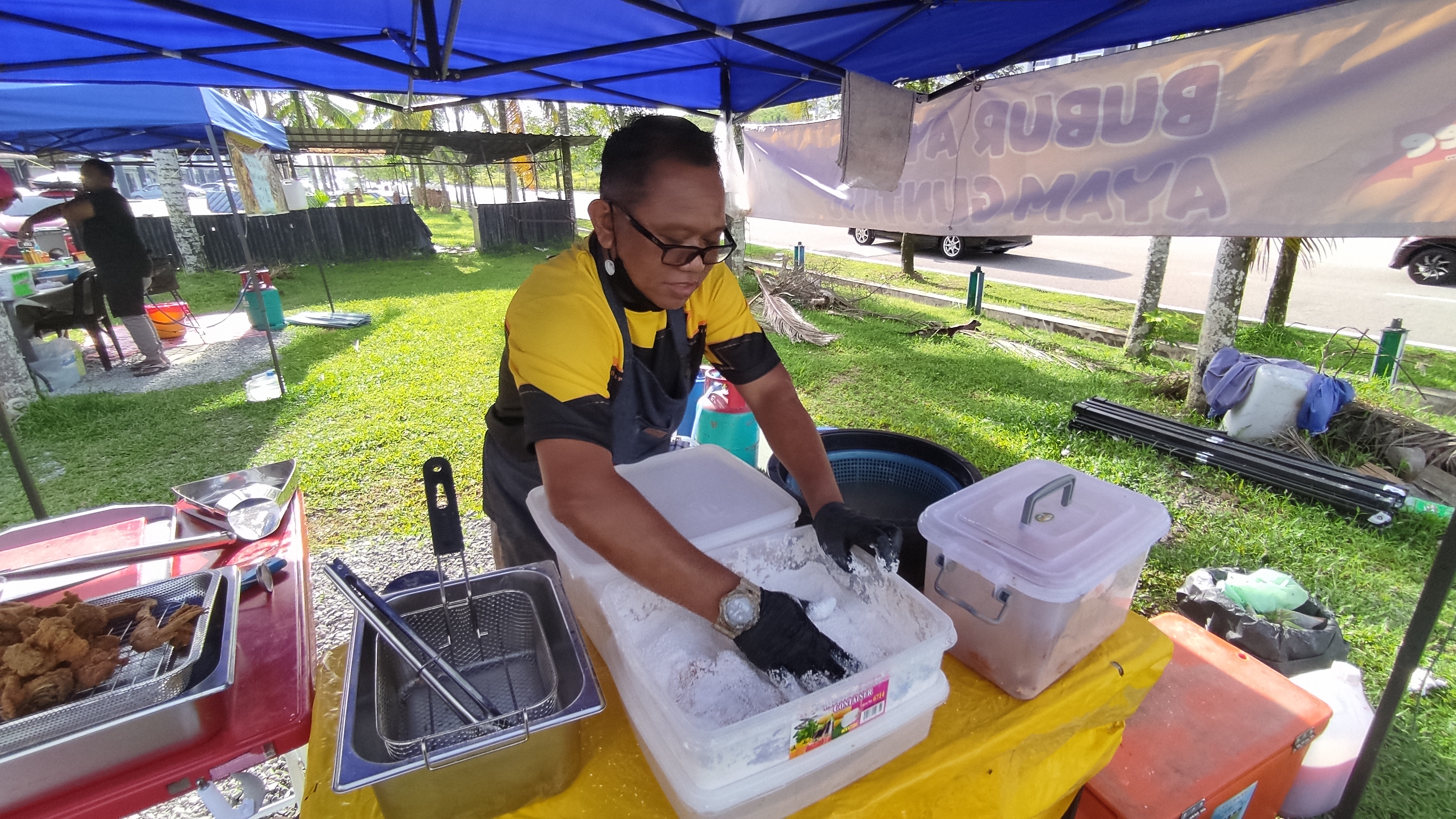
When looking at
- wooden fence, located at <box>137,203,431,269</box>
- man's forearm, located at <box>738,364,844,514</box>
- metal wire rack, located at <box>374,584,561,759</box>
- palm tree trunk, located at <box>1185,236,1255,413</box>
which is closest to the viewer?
metal wire rack, located at <box>374,584,561,759</box>

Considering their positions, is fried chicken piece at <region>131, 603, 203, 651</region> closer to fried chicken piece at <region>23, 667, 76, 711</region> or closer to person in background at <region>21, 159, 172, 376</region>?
fried chicken piece at <region>23, 667, 76, 711</region>

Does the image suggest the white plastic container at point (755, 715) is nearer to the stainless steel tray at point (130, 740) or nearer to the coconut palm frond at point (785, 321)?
the stainless steel tray at point (130, 740)

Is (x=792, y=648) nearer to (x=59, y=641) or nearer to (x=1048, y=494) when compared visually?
(x=1048, y=494)

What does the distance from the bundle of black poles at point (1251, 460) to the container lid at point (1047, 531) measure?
10.4ft

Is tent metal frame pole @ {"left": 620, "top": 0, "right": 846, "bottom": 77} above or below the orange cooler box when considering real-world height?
above

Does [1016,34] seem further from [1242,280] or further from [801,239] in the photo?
[801,239]

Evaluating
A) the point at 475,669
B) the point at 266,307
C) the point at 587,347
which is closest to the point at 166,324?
the point at 266,307

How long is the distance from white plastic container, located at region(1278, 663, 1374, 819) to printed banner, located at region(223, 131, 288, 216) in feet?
21.0

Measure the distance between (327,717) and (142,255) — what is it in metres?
7.06

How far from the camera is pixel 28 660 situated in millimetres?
1104

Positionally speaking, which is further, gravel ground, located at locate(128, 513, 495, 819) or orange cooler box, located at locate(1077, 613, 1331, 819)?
gravel ground, located at locate(128, 513, 495, 819)

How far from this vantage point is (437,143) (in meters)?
13.0

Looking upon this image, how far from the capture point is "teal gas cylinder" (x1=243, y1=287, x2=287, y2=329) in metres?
6.48

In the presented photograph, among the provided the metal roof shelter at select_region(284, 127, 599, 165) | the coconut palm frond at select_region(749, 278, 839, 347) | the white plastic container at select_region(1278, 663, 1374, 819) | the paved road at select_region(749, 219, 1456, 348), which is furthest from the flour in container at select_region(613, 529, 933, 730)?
the metal roof shelter at select_region(284, 127, 599, 165)
